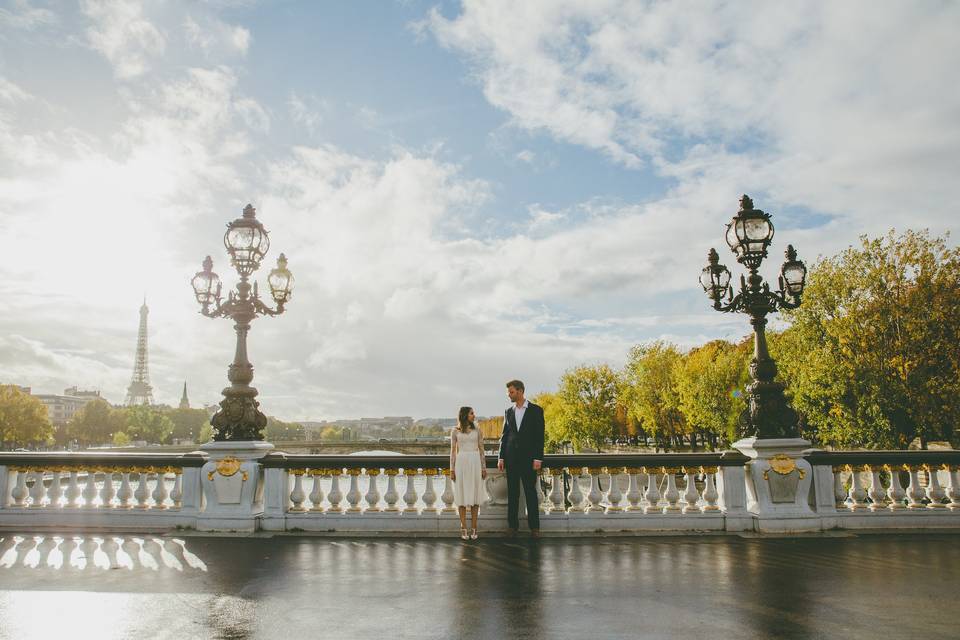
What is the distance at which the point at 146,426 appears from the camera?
462 ft

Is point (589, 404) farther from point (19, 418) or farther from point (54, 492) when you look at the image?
point (19, 418)

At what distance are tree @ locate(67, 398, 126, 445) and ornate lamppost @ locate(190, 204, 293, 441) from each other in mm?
128179

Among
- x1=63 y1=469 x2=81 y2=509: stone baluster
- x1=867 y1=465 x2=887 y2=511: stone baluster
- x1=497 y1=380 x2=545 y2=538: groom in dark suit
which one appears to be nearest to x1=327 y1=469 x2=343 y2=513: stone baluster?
x1=497 y1=380 x2=545 y2=538: groom in dark suit

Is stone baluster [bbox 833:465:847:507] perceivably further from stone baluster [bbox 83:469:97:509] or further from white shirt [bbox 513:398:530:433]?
stone baluster [bbox 83:469:97:509]

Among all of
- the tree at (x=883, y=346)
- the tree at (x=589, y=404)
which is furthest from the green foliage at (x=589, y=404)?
the tree at (x=883, y=346)

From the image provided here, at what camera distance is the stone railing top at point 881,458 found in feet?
34.8

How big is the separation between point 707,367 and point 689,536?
46451mm

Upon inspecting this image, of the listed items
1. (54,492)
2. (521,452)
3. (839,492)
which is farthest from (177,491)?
(839,492)

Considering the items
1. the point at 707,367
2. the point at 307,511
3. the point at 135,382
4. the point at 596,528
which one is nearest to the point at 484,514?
the point at 596,528

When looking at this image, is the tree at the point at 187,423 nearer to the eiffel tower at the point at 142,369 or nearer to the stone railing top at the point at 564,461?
the eiffel tower at the point at 142,369

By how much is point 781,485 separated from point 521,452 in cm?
421

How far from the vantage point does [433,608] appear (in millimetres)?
6359

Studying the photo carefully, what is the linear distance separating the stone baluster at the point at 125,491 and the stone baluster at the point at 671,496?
9.11 meters

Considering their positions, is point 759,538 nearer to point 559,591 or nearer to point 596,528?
point 596,528
